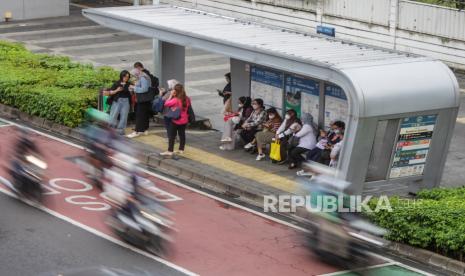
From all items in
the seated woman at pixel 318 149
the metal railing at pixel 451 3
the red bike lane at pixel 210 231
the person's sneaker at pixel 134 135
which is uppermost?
the metal railing at pixel 451 3

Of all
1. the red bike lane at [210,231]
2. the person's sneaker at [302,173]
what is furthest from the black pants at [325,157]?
the red bike lane at [210,231]

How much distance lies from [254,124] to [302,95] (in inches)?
46.4

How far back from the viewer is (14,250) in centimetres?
1645

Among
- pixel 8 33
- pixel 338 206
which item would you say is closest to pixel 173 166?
pixel 338 206

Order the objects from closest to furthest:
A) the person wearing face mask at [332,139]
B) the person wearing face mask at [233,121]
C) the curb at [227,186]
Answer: the curb at [227,186] → the person wearing face mask at [332,139] → the person wearing face mask at [233,121]

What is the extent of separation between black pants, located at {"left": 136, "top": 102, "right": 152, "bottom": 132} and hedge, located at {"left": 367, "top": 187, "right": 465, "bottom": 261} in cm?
745

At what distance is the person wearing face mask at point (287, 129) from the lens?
2145 cm

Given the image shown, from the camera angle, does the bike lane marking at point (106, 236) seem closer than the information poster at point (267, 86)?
Yes

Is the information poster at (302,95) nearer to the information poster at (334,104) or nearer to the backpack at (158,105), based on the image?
the information poster at (334,104)

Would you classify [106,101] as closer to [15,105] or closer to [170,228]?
[15,105]

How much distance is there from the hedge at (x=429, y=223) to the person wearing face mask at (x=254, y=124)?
5334 millimetres

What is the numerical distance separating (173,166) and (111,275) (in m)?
9.78

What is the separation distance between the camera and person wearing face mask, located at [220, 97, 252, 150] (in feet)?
74.3

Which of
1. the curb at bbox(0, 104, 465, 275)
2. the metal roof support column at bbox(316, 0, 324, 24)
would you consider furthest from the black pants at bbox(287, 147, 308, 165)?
the metal roof support column at bbox(316, 0, 324, 24)
